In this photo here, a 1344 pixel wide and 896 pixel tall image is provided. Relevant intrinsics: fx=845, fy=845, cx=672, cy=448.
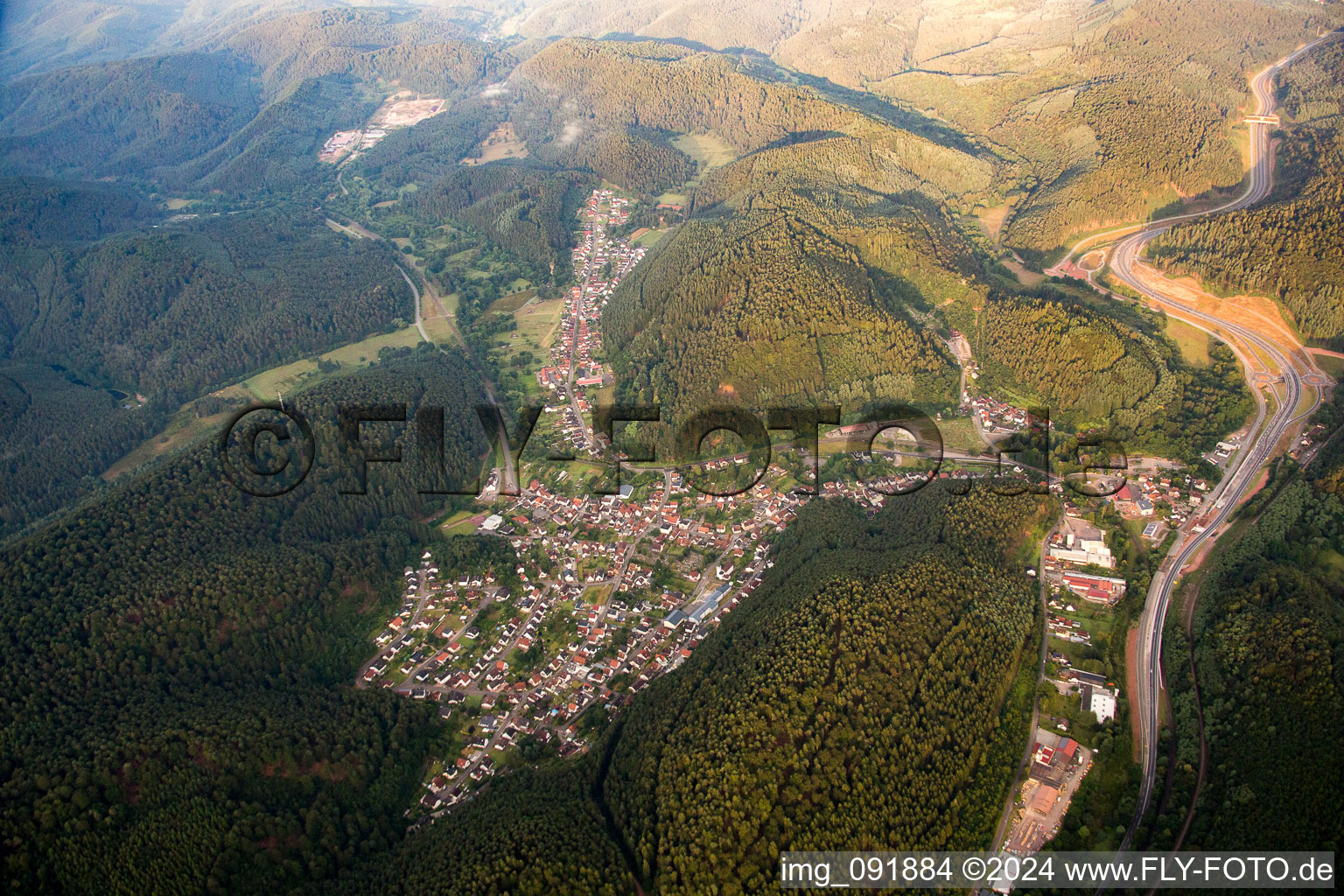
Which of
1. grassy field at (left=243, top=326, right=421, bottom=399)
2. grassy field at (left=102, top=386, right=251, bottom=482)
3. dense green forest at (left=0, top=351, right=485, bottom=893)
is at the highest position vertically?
grassy field at (left=243, top=326, right=421, bottom=399)

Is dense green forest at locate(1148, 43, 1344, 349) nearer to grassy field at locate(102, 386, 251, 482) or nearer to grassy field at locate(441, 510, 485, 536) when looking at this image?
grassy field at locate(441, 510, 485, 536)

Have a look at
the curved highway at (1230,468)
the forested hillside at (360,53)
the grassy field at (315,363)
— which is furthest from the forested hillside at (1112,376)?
the forested hillside at (360,53)

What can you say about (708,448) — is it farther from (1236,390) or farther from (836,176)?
(836,176)

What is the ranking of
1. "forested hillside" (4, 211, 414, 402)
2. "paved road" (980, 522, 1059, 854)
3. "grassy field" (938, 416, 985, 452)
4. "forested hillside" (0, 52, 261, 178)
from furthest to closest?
1. "forested hillside" (0, 52, 261, 178)
2. "forested hillside" (4, 211, 414, 402)
3. "grassy field" (938, 416, 985, 452)
4. "paved road" (980, 522, 1059, 854)

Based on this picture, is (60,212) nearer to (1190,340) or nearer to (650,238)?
(650,238)

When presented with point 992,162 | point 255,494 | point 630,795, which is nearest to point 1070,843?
point 630,795

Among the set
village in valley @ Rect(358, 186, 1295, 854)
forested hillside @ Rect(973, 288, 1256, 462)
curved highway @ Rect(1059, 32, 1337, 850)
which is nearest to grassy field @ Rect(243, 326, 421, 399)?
village in valley @ Rect(358, 186, 1295, 854)

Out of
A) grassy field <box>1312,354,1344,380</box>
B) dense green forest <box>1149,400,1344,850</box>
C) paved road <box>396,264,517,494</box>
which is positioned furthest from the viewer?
grassy field <box>1312,354,1344,380</box>

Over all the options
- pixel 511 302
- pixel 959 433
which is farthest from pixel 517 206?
pixel 959 433
